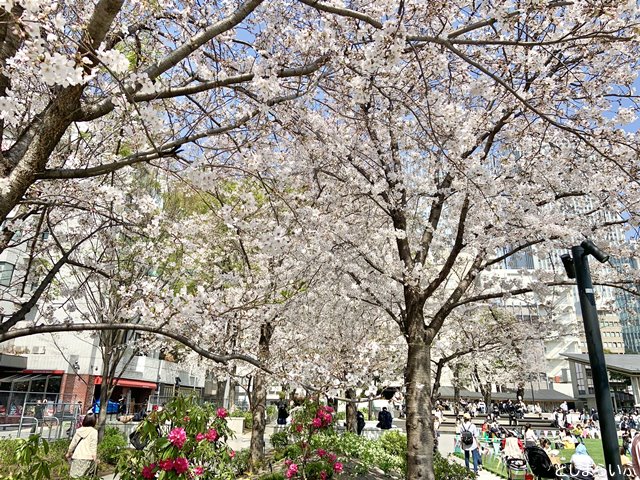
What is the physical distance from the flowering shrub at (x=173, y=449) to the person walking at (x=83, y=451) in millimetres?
2731

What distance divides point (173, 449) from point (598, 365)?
3.75 metres

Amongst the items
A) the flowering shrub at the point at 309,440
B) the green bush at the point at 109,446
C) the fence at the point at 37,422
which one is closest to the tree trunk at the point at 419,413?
the flowering shrub at the point at 309,440

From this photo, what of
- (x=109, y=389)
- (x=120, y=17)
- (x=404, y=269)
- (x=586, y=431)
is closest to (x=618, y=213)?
(x=404, y=269)

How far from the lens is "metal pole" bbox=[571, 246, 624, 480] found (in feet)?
11.8

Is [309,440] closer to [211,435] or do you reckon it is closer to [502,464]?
[211,435]

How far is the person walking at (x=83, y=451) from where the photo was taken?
6.82m

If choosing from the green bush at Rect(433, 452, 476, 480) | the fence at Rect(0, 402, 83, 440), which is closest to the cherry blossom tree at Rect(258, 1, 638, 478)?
the green bush at Rect(433, 452, 476, 480)

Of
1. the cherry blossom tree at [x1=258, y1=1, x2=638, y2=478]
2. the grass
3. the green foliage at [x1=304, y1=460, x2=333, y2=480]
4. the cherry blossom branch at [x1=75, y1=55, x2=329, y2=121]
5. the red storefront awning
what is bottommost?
the grass

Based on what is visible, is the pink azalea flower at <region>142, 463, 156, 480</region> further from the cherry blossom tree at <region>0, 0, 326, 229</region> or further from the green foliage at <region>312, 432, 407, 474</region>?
the green foliage at <region>312, 432, 407, 474</region>

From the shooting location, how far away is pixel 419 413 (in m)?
7.47

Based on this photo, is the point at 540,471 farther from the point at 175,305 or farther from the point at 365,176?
the point at 175,305

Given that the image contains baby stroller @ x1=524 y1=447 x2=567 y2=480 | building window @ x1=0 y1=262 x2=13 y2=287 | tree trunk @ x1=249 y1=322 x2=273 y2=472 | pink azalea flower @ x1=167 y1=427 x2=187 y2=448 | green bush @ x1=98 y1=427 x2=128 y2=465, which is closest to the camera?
pink azalea flower @ x1=167 y1=427 x2=187 y2=448

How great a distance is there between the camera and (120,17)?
189 inches

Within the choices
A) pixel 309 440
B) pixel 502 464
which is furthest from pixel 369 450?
pixel 502 464
